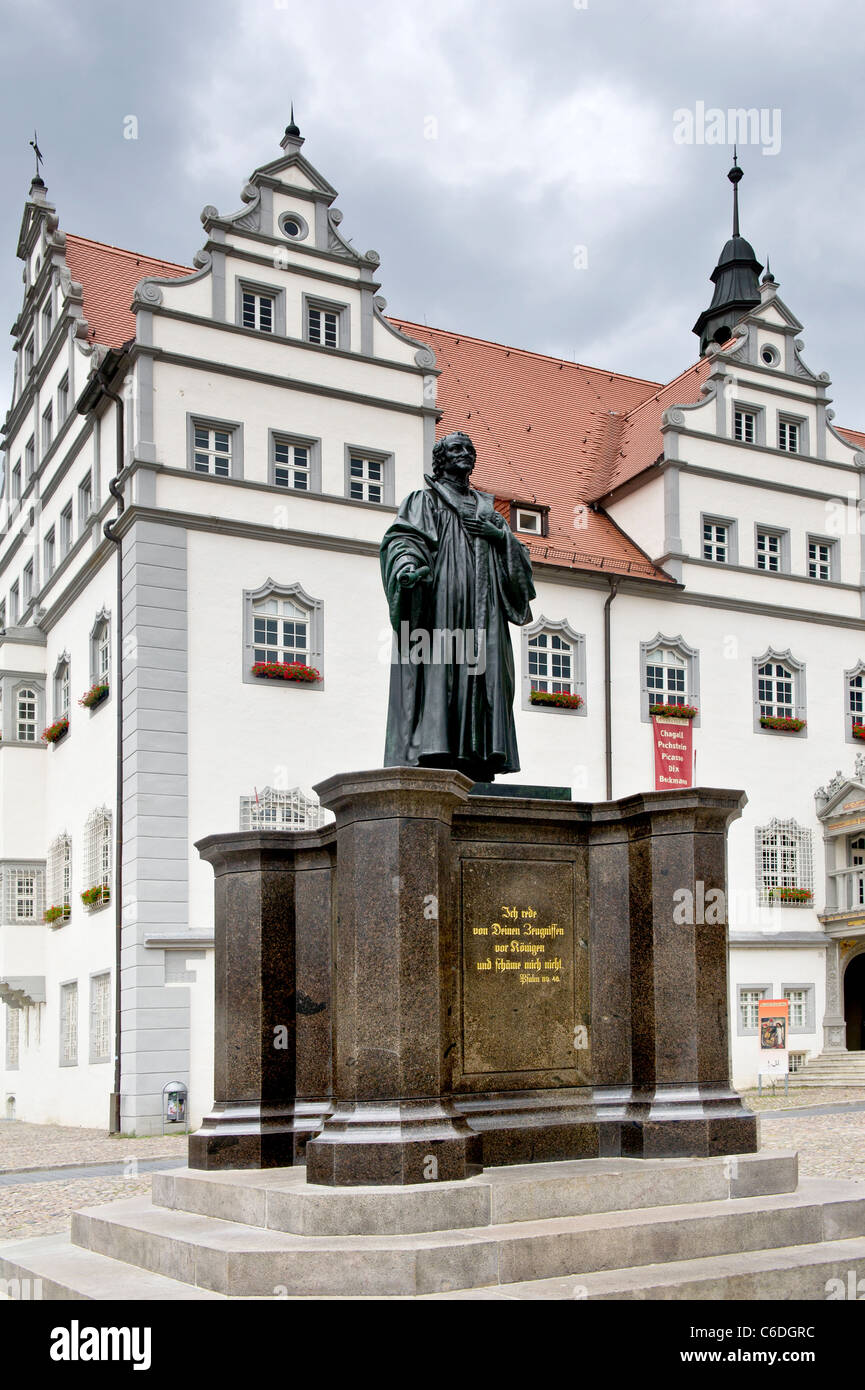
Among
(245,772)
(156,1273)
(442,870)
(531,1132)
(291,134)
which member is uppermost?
(291,134)

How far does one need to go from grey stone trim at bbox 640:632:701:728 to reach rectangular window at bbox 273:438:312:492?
7.29 m

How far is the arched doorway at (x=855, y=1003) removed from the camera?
30.2 meters

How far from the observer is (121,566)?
23750mm

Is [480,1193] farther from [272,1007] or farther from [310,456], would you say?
[310,456]

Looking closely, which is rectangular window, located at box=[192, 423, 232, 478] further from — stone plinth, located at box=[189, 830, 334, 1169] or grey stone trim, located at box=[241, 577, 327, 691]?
stone plinth, located at box=[189, 830, 334, 1169]

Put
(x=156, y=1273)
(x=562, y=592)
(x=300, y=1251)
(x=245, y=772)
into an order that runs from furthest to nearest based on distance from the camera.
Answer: (x=562, y=592)
(x=245, y=772)
(x=156, y=1273)
(x=300, y=1251)

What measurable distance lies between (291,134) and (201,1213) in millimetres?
22658

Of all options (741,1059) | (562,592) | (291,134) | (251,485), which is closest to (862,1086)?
(741,1059)

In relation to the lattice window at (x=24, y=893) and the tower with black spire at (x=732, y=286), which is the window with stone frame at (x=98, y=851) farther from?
the tower with black spire at (x=732, y=286)

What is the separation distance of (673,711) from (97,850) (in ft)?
34.7

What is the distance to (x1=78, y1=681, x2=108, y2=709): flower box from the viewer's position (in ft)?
79.5

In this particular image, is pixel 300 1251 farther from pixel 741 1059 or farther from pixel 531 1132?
pixel 741 1059

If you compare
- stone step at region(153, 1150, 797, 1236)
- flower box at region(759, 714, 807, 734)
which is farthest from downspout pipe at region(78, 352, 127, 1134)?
stone step at region(153, 1150, 797, 1236)

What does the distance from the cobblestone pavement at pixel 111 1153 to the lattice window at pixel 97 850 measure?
3.86 meters
